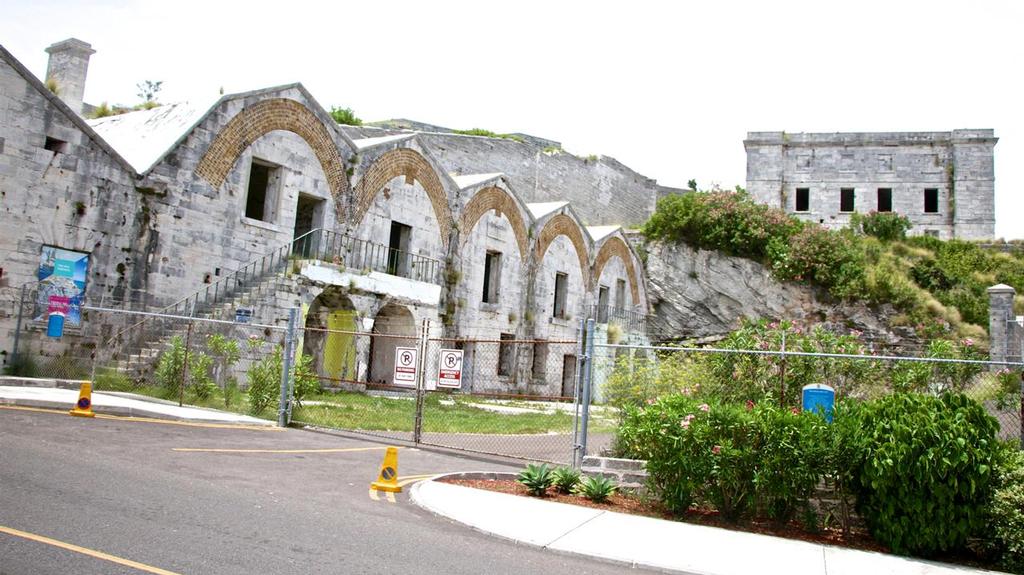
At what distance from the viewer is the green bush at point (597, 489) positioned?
9.24 metres

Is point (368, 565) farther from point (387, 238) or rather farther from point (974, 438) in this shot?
point (387, 238)

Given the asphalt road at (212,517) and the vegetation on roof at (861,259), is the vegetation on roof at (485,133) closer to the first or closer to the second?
the vegetation on roof at (861,259)

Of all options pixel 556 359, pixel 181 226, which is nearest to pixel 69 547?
pixel 181 226

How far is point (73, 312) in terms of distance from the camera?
17.5 metres

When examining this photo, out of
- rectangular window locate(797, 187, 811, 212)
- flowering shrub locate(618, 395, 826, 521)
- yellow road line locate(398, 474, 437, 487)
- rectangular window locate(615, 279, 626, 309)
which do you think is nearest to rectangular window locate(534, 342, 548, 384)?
rectangular window locate(615, 279, 626, 309)

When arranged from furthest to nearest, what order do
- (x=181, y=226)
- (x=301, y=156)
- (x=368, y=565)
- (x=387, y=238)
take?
(x=387, y=238)
(x=301, y=156)
(x=181, y=226)
(x=368, y=565)

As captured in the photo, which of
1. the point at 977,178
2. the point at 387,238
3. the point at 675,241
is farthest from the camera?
the point at 977,178

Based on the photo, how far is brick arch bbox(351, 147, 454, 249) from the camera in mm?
24052

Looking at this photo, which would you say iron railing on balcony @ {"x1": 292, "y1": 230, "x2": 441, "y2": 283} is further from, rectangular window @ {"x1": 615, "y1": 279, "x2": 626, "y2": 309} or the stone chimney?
rectangular window @ {"x1": 615, "y1": 279, "x2": 626, "y2": 309}

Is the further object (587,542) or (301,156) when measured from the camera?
(301,156)

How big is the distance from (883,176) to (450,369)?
37.4 meters

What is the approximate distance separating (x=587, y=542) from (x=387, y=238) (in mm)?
18758

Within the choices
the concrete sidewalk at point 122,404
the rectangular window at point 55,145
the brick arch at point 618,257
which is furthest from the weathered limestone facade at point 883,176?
the concrete sidewalk at point 122,404

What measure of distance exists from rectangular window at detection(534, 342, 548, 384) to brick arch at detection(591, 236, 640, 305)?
12.7 feet
